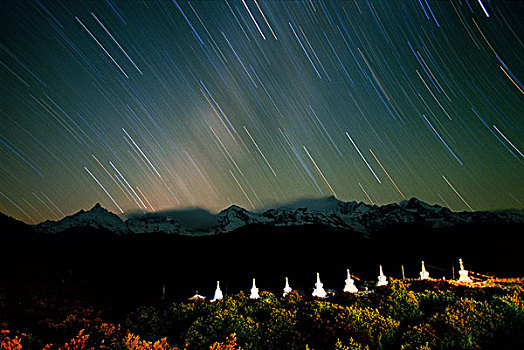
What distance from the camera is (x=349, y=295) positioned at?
22453 mm

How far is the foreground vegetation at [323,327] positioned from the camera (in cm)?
1270

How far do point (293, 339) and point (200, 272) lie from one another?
14124cm

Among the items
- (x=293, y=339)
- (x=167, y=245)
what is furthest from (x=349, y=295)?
(x=167, y=245)

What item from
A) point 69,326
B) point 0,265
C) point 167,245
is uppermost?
point 167,245

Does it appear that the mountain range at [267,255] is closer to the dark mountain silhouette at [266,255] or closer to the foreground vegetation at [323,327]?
the dark mountain silhouette at [266,255]

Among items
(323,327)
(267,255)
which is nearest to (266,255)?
(267,255)

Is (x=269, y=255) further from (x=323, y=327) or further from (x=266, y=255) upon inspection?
(x=323, y=327)

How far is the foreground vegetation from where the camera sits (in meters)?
12.7

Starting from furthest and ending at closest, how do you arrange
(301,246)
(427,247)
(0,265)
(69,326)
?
(301,246) → (427,247) → (0,265) → (69,326)

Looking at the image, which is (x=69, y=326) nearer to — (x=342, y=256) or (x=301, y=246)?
(x=342, y=256)

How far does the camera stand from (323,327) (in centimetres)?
1411

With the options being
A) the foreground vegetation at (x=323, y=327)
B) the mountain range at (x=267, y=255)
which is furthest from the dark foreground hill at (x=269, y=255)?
the foreground vegetation at (x=323, y=327)

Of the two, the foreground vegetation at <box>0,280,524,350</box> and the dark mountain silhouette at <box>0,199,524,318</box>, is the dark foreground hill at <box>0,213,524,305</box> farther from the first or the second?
the foreground vegetation at <box>0,280,524,350</box>

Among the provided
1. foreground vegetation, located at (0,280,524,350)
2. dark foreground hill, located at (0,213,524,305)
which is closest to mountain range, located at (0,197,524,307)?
dark foreground hill, located at (0,213,524,305)
